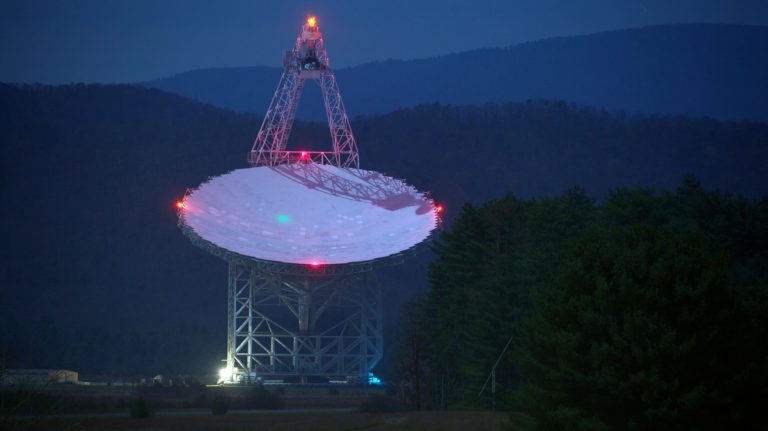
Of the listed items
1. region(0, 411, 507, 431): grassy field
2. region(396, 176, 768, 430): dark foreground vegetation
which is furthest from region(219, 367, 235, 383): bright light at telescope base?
region(396, 176, 768, 430): dark foreground vegetation

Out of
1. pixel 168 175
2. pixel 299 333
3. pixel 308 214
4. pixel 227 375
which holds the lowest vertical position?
pixel 227 375

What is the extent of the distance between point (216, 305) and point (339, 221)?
191 feet

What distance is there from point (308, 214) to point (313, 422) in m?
22.0

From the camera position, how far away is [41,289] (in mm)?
115438

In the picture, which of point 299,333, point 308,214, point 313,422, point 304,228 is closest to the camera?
point 313,422

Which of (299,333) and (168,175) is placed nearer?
(299,333)

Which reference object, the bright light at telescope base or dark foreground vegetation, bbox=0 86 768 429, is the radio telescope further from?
dark foreground vegetation, bbox=0 86 768 429

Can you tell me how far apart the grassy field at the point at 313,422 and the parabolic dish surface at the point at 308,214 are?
1391 cm

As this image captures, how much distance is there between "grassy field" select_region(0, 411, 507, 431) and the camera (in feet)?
119

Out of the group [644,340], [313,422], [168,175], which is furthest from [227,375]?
[168,175]

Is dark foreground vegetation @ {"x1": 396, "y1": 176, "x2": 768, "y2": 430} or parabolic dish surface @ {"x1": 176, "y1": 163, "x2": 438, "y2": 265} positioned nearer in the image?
dark foreground vegetation @ {"x1": 396, "y1": 176, "x2": 768, "y2": 430}

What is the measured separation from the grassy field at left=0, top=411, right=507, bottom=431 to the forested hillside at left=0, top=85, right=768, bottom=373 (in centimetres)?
5221

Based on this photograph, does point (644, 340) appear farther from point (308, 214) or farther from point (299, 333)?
point (299, 333)

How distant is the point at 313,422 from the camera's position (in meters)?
40.4
